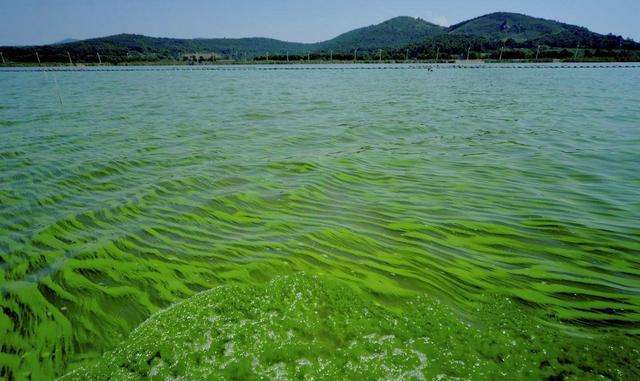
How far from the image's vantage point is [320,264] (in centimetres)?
494

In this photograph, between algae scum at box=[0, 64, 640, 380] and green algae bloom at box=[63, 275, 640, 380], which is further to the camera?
algae scum at box=[0, 64, 640, 380]

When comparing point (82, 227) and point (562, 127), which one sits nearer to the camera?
point (82, 227)

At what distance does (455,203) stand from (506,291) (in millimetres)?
3043

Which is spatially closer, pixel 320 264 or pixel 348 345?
pixel 348 345

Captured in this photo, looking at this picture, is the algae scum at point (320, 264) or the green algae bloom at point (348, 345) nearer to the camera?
the green algae bloom at point (348, 345)

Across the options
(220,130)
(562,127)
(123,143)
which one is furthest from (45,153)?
(562,127)

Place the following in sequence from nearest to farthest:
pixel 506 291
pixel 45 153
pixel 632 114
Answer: pixel 506 291, pixel 45 153, pixel 632 114

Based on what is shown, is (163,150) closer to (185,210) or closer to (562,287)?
(185,210)

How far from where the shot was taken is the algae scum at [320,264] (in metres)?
3.21

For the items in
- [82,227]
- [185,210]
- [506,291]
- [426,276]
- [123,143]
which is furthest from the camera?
[123,143]

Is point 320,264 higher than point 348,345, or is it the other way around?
point 348,345

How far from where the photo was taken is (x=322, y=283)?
14.3 ft

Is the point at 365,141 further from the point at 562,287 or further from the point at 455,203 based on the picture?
the point at 562,287

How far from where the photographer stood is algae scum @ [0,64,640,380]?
3213 millimetres
